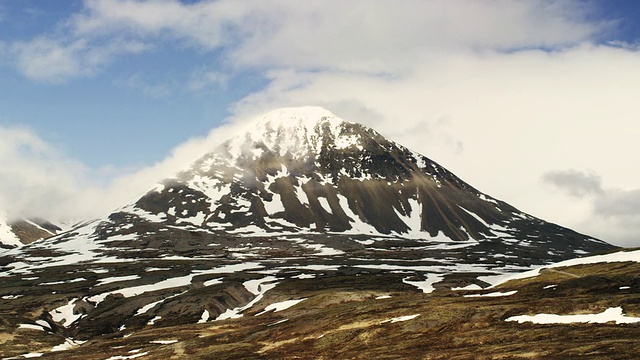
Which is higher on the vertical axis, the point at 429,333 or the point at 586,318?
the point at 586,318

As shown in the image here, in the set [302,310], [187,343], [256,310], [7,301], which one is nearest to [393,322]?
[187,343]

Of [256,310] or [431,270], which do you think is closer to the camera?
[256,310]

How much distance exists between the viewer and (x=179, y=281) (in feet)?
547

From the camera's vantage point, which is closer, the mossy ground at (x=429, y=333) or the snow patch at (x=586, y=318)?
the mossy ground at (x=429, y=333)

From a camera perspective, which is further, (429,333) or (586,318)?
(429,333)

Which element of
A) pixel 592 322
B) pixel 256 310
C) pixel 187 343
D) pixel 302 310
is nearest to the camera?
pixel 592 322

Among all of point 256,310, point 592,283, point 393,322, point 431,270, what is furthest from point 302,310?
point 431,270

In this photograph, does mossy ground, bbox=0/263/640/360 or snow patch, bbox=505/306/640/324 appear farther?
snow patch, bbox=505/306/640/324

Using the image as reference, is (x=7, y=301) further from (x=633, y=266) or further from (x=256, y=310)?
(x=633, y=266)

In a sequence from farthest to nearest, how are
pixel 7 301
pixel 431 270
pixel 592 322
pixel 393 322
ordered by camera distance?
1. pixel 431 270
2. pixel 7 301
3. pixel 393 322
4. pixel 592 322

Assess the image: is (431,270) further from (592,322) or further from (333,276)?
(592,322)

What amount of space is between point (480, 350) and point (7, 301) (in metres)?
140

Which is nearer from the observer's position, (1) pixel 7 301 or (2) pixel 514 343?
(2) pixel 514 343

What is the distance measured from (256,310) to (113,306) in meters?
37.8
